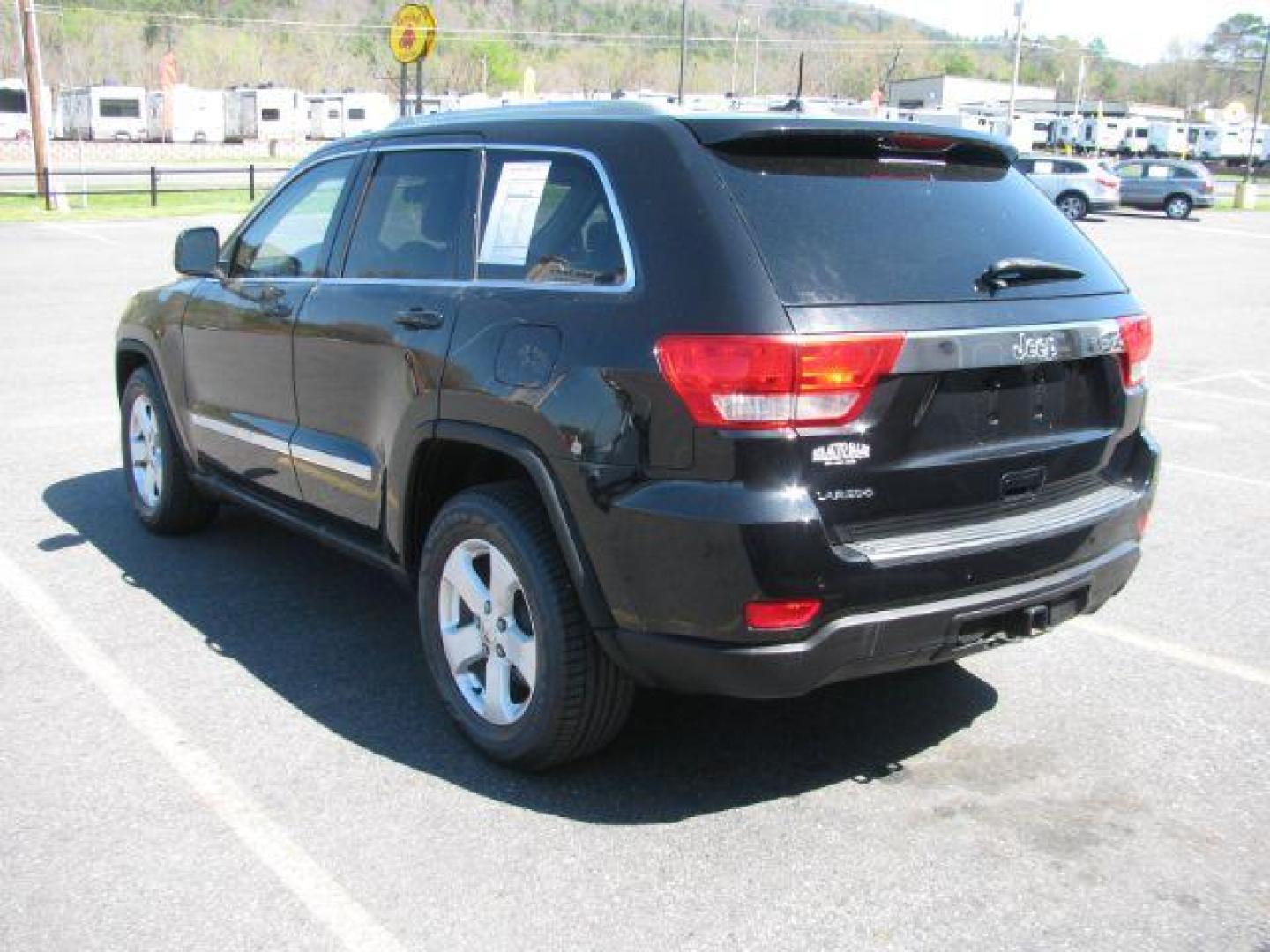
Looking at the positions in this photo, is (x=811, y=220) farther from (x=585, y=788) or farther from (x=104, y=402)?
(x=104, y=402)

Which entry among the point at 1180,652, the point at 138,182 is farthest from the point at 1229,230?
the point at 1180,652

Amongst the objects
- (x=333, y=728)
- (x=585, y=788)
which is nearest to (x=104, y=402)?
(x=333, y=728)

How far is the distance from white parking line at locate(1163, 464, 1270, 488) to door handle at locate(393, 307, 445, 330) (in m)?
5.46

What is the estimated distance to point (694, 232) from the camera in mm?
3254

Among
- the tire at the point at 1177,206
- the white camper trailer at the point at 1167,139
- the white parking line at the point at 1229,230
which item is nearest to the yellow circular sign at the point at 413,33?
the white parking line at the point at 1229,230

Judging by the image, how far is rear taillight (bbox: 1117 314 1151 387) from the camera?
3.83m

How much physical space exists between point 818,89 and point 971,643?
12817cm

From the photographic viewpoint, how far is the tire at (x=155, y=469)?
5.79 metres

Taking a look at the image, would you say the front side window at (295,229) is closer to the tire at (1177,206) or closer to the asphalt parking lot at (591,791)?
the asphalt parking lot at (591,791)

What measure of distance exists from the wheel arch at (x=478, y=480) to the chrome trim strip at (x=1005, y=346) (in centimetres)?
96

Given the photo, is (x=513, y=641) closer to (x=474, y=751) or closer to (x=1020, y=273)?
(x=474, y=751)

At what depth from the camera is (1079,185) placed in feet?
109

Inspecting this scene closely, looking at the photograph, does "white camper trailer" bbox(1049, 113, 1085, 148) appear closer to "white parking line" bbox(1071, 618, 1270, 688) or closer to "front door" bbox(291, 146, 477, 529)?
"white parking line" bbox(1071, 618, 1270, 688)

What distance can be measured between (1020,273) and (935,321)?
0.45 metres
